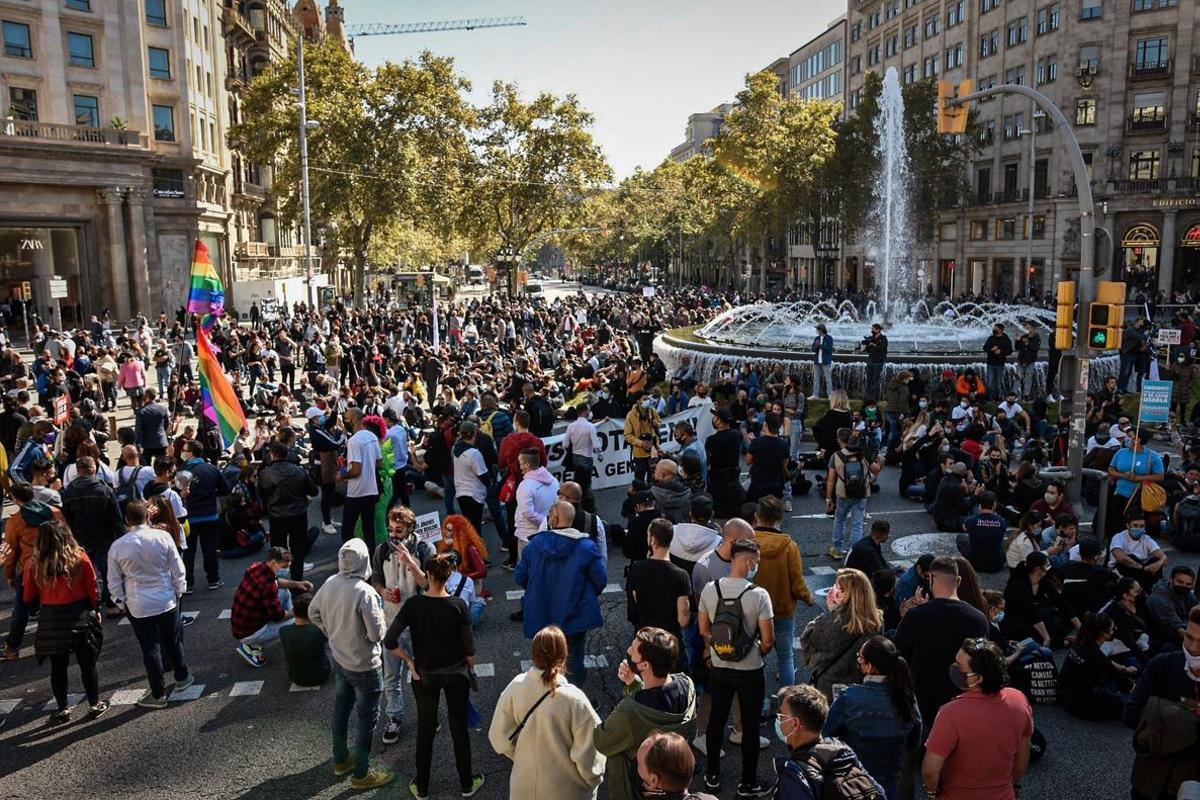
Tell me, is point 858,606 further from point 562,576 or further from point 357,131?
point 357,131

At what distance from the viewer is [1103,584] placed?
8141 millimetres

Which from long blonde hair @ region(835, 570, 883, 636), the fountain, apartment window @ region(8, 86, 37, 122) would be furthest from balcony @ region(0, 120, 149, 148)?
long blonde hair @ region(835, 570, 883, 636)

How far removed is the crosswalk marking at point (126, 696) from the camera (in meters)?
7.94

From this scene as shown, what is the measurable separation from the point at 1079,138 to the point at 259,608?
54367 mm

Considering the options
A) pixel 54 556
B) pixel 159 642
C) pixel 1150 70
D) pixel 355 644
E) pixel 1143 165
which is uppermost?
pixel 1150 70

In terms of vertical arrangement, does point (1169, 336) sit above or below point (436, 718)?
above

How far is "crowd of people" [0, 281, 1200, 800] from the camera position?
481cm

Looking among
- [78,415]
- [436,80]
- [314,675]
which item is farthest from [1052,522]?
[436,80]

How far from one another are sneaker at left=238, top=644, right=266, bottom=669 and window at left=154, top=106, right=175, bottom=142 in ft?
159

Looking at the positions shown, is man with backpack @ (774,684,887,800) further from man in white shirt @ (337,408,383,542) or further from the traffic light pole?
the traffic light pole

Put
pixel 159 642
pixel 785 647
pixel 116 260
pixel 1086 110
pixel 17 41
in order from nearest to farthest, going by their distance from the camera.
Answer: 1. pixel 785 647
2. pixel 159 642
3. pixel 17 41
4. pixel 116 260
5. pixel 1086 110

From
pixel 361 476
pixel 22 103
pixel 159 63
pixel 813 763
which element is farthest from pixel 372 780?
pixel 159 63

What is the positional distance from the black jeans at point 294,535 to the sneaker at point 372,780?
12.7 ft

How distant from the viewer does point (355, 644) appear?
6.30 meters
